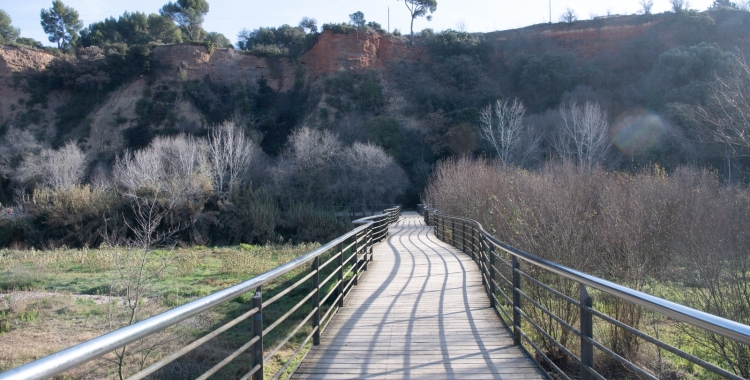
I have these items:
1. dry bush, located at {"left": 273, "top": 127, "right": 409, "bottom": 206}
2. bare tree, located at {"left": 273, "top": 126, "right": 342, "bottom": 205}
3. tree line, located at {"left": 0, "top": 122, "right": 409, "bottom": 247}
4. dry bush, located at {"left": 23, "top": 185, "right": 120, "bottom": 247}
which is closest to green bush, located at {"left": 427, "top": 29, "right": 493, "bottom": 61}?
tree line, located at {"left": 0, "top": 122, "right": 409, "bottom": 247}

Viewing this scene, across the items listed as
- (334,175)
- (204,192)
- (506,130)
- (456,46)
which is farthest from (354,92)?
(204,192)

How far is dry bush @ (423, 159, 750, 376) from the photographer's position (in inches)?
328

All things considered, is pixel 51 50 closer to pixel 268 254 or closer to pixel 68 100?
pixel 68 100

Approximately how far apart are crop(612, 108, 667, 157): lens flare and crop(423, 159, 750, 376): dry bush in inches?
1060

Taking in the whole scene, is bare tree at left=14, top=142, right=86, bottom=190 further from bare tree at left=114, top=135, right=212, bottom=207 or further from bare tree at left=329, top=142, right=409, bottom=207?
bare tree at left=329, top=142, right=409, bottom=207

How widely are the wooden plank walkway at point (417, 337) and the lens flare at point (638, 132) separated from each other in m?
36.4

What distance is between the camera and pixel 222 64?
61.3 m

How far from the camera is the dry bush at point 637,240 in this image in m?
8.32

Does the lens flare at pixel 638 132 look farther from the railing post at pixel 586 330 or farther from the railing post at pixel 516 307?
the railing post at pixel 586 330

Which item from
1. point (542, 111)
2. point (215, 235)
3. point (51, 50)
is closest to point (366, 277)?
point (215, 235)

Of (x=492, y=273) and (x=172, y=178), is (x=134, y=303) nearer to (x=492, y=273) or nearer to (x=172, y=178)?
(x=492, y=273)

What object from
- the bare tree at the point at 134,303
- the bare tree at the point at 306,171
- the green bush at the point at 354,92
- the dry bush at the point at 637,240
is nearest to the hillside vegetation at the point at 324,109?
the bare tree at the point at 306,171

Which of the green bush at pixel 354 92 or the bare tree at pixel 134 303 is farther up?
the green bush at pixel 354 92

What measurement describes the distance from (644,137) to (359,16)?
1770 inches
